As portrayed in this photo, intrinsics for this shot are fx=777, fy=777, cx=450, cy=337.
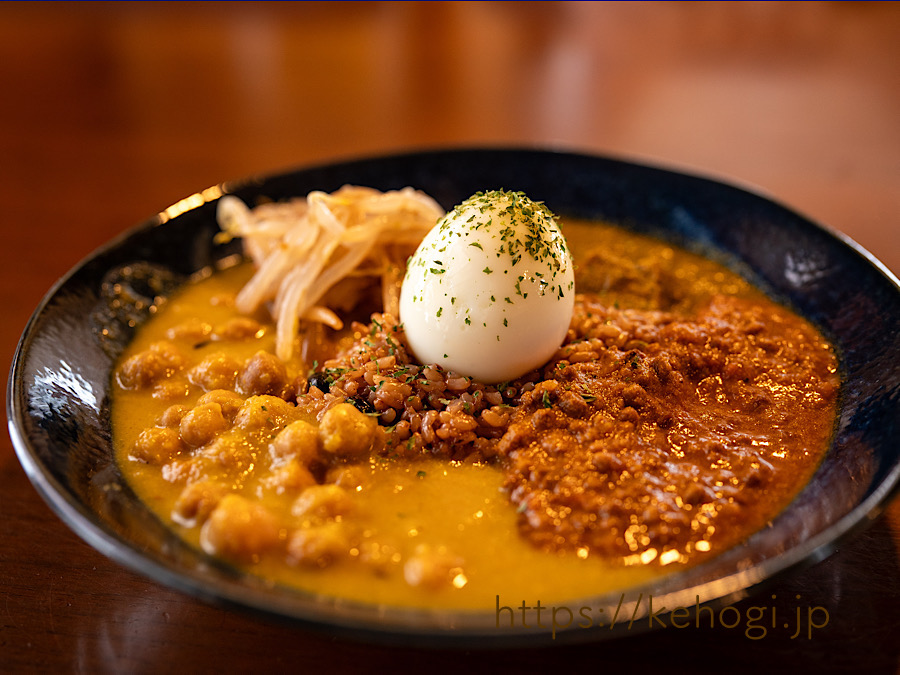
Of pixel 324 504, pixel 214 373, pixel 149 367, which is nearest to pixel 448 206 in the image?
pixel 214 373

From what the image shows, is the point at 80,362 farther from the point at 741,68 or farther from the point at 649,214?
the point at 741,68

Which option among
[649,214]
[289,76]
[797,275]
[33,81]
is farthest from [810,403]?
[33,81]

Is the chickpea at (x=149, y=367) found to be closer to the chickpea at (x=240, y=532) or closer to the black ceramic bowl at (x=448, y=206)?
the black ceramic bowl at (x=448, y=206)

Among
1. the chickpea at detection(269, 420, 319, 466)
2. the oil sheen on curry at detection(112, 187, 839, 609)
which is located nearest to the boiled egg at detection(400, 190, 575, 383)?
the oil sheen on curry at detection(112, 187, 839, 609)

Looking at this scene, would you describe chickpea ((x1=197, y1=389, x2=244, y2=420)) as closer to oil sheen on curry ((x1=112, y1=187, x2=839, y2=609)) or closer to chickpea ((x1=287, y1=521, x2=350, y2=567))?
oil sheen on curry ((x1=112, y1=187, x2=839, y2=609))

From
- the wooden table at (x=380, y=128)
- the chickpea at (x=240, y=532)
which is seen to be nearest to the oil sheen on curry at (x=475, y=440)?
the chickpea at (x=240, y=532)

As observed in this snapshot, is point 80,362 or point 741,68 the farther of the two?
point 741,68
